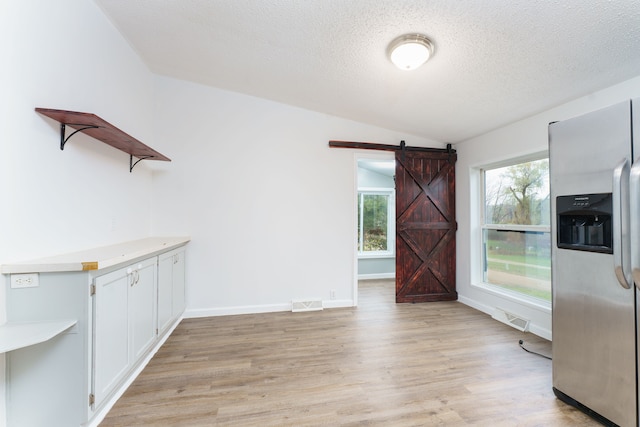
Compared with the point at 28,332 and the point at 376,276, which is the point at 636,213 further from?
the point at 376,276

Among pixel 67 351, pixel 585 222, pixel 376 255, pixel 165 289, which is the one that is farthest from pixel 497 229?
pixel 67 351

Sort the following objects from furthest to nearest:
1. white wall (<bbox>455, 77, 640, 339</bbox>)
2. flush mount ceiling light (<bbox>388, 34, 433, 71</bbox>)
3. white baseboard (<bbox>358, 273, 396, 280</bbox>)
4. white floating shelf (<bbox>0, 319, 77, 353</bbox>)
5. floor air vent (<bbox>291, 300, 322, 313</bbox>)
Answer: white baseboard (<bbox>358, 273, 396, 280</bbox>) < floor air vent (<bbox>291, 300, 322, 313</bbox>) < white wall (<bbox>455, 77, 640, 339</bbox>) < flush mount ceiling light (<bbox>388, 34, 433, 71</bbox>) < white floating shelf (<bbox>0, 319, 77, 353</bbox>)

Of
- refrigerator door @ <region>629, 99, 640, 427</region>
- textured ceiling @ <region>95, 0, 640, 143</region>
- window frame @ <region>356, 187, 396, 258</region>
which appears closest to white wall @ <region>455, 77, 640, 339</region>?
textured ceiling @ <region>95, 0, 640, 143</region>

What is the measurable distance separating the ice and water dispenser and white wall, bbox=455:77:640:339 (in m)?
1.33

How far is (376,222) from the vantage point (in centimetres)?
627

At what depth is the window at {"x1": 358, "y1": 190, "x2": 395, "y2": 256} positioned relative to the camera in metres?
6.14

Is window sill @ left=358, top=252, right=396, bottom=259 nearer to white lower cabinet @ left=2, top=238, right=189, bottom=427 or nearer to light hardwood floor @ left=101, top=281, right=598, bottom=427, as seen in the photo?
light hardwood floor @ left=101, top=281, right=598, bottom=427

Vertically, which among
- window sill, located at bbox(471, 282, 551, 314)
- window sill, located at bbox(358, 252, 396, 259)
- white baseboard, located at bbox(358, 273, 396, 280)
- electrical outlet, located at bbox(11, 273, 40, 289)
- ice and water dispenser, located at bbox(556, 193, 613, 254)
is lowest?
white baseboard, located at bbox(358, 273, 396, 280)

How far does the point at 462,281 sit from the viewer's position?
4.20 m

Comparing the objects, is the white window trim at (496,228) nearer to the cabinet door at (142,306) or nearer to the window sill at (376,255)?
the window sill at (376,255)

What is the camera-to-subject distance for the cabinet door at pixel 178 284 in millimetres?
3023

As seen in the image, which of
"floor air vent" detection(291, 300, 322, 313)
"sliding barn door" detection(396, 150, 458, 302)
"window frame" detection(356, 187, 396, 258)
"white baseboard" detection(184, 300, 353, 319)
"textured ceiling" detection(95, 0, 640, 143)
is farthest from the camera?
"window frame" detection(356, 187, 396, 258)

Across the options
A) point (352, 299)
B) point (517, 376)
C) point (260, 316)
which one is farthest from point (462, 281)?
point (260, 316)

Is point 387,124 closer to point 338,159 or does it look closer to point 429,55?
point 338,159
